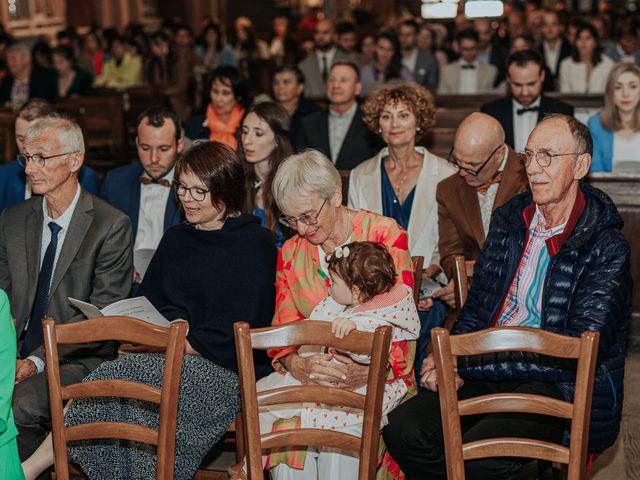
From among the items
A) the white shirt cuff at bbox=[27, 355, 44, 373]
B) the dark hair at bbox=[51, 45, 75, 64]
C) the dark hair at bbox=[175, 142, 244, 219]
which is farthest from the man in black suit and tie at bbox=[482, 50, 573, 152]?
the dark hair at bbox=[51, 45, 75, 64]

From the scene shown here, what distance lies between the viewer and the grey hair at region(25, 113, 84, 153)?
12.3 ft

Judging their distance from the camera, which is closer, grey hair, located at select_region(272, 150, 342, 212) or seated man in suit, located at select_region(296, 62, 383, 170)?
grey hair, located at select_region(272, 150, 342, 212)

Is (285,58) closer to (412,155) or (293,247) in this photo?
(412,155)

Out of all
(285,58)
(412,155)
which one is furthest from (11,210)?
(285,58)

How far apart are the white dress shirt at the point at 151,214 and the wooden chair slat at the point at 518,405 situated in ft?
7.77

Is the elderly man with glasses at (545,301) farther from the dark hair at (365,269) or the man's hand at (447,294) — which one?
the man's hand at (447,294)

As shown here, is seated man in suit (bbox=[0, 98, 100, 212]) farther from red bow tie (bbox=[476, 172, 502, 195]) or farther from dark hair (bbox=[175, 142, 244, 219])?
red bow tie (bbox=[476, 172, 502, 195])

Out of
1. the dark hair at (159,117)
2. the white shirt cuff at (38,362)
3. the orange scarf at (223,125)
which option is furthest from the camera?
the orange scarf at (223,125)

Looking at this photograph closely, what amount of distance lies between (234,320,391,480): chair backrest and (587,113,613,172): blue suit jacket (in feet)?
10.3

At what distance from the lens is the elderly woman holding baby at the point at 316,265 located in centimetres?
313

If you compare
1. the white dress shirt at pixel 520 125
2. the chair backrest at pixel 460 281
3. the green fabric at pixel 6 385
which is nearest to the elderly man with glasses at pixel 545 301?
the chair backrest at pixel 460 281

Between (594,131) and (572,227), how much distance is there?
102 inches

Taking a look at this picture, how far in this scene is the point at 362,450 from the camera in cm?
281

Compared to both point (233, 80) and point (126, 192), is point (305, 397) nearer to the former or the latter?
point (126, 192)
